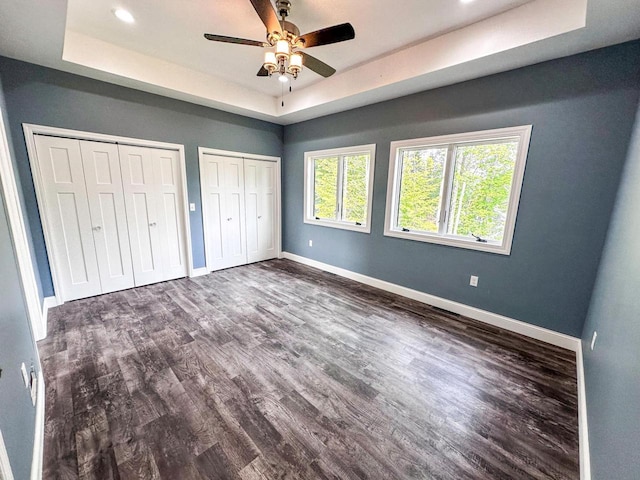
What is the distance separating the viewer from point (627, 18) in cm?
172

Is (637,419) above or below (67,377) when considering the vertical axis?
above

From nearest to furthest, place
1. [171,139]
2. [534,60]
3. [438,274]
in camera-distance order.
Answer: [534,60] < [438,274] < [171,139]

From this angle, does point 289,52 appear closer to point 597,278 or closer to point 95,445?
point 95,445

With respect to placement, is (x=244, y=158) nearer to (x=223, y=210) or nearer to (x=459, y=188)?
(x=223, y=210)

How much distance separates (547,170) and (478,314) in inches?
64.5

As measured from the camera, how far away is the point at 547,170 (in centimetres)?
238

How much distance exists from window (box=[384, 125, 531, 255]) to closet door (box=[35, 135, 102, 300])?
12.8 ft

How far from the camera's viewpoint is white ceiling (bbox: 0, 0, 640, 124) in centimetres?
192

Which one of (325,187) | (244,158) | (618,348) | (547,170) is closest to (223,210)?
(244,158)

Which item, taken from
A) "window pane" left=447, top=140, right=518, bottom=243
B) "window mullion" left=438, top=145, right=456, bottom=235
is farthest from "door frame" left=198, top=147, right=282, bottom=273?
"window pane" left=447, top=140, right=518, bottom=243

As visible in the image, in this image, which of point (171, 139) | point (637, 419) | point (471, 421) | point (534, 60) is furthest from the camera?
point (171, 139)

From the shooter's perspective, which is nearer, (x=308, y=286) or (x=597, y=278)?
(x=597, y=278)

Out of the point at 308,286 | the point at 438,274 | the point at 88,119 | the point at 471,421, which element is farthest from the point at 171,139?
the point at 471,421

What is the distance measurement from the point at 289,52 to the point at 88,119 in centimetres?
266
